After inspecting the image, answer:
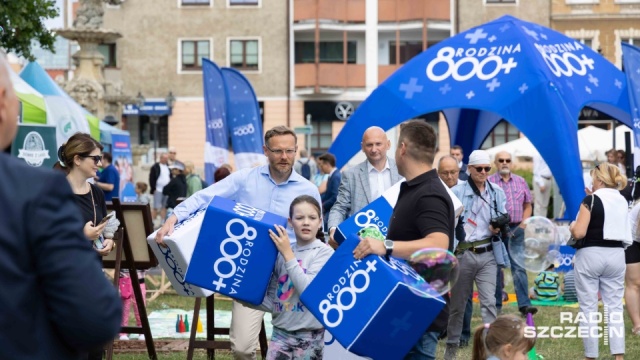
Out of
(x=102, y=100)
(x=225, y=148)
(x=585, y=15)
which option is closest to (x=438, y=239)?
(x=225, y=148)

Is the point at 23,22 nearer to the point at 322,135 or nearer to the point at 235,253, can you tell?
the point at 235,253

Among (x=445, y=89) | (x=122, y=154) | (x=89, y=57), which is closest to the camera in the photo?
(x=445, y=89)

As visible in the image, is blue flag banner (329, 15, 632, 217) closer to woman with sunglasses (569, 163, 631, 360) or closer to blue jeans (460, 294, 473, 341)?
blue jeans (460, 294, 473, 341)

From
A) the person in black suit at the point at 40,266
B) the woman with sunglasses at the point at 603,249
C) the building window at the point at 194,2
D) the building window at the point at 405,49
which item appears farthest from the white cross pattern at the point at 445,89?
the building window at the point at 194,2

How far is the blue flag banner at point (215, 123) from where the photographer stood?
74.9ft

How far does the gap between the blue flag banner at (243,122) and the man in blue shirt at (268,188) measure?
13606 mm

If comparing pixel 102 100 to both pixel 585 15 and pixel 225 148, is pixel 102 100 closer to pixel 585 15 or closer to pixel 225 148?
pixel 225 148

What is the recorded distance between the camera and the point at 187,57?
180 feet

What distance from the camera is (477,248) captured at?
1112cm

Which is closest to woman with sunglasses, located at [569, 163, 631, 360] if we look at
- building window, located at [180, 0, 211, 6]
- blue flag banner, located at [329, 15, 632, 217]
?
blue flag banner, located at [329, 15, 632, 217]

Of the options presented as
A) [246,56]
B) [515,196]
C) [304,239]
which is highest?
[246,56]

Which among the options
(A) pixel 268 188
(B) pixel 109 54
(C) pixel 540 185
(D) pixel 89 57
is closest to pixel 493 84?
(A) pixel 268 188

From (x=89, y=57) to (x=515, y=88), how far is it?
19.6 m

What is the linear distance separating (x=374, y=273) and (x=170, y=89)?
50.0 metres
